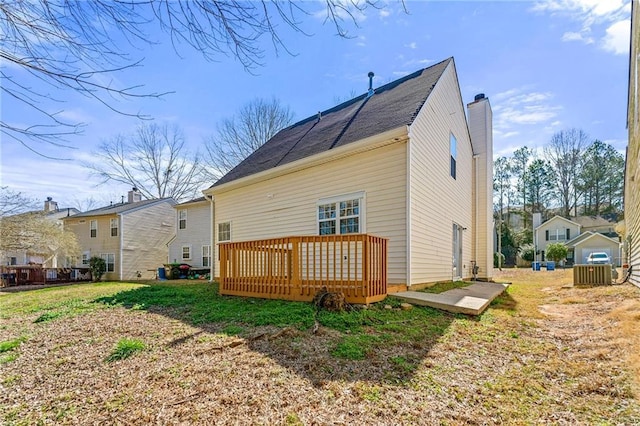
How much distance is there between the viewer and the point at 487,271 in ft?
44.3

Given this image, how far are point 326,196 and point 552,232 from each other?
36189 mm

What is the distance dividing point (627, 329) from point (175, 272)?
18.7 metres

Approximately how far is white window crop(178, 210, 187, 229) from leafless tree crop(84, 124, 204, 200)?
22.3ft

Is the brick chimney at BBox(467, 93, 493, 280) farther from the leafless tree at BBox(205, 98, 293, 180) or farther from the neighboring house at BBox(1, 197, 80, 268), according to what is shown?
the neighboring house at BBox(1, 197, 80, 268)

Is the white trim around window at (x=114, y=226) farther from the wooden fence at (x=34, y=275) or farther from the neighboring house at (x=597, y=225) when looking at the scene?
the neighboring house at (x=597, y=225)

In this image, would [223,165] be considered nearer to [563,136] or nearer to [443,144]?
[443,144]

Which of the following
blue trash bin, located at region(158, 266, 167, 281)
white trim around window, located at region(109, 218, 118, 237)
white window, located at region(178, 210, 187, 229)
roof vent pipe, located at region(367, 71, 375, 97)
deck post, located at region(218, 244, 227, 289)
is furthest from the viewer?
white trim around window, located at region(109, 218, 118, 237)

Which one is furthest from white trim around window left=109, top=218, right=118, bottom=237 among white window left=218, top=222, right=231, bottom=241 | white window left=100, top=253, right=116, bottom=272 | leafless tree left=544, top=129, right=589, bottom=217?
leafless tree left=544, top=129, right=589, bottom=217

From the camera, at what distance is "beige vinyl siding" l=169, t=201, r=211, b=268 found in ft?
63.9

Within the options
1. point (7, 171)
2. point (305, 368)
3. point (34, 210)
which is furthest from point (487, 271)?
point (34, 210)

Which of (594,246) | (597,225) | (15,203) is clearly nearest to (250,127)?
(15,203)

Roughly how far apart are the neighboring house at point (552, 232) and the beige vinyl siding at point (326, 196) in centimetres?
3326

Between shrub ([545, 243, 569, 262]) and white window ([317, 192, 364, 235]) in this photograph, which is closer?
white window ([317, 192, 364, 235])

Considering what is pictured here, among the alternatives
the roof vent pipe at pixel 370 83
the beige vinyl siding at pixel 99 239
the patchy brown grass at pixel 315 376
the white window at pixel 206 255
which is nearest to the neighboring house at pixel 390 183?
the roof vent pipe at pixel 370 83
